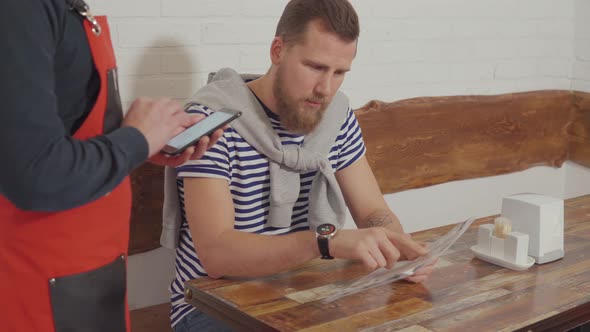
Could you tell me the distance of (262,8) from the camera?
7.87 feet

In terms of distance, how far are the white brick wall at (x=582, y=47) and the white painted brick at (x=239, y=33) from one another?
1.62 metres

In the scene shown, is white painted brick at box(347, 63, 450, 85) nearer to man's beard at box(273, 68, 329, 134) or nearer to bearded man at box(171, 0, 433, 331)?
bearded man at box(171, 0, 433, 331)

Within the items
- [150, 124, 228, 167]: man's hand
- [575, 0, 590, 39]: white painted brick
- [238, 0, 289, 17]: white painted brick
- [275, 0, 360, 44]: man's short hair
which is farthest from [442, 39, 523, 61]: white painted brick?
[150, 124, 228, 167]: man's hand

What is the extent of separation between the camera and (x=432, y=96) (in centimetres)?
295

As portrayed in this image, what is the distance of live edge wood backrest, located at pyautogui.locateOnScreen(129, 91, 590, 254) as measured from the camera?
278 cm

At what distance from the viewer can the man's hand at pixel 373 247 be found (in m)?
1.61

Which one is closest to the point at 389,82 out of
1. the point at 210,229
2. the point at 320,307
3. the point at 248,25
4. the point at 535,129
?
the point at 248,25

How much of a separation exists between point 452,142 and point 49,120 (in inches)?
84.3

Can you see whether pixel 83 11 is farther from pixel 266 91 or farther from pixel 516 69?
pixel 516 69

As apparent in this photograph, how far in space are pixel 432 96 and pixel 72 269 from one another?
1914 millimetres

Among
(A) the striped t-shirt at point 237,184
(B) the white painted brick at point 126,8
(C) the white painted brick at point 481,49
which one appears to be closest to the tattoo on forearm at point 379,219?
(A) the striped t-shirt at point 237,184

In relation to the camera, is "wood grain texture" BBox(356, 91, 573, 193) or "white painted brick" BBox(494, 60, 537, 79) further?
"white painted brick" BBox(494, 60, 537, 79)

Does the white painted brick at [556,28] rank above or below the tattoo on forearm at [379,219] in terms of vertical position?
above

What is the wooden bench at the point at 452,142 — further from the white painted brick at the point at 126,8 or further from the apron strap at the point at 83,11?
the apron strap at the point at 83,11
